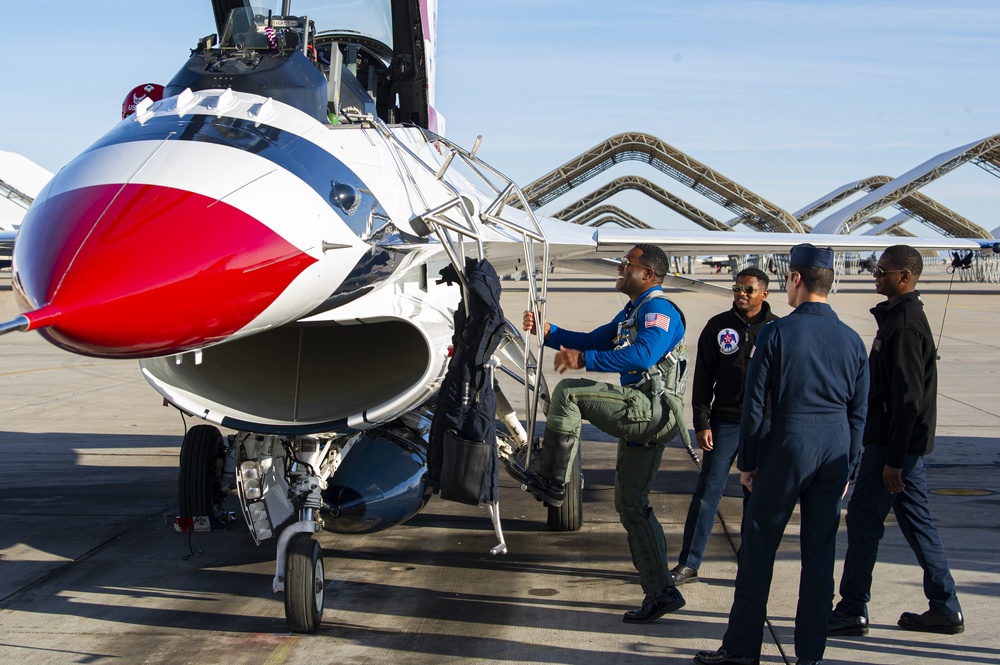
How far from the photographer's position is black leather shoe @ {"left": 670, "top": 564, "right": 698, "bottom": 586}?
5465 mm

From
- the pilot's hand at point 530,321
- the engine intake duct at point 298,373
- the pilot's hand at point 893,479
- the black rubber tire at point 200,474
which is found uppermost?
the pilot's hand at point 530,321

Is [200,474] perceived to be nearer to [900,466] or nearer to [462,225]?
[462,225]

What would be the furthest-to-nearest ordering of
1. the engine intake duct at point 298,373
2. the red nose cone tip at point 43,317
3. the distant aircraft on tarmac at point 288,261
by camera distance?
the engine intake duct at point 298,373
the distant aircraft on tarmac at point 288,261
the red nose cone tip at point 43,317

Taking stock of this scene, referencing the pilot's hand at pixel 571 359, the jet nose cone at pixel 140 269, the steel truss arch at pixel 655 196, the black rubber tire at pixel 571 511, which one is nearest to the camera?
the jet nose cone at pixel 140 269

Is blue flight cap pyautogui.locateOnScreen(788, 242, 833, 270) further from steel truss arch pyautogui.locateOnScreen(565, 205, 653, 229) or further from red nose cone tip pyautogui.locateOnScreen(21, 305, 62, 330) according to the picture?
steel truss arch pyautogui.locateOnScreen(565, 205, 653, 229)

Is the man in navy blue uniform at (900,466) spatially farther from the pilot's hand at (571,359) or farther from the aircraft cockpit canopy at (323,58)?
the aircraft cockpit canopy at (323,58)

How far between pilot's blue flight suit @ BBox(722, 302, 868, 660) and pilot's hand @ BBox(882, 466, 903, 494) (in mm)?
581

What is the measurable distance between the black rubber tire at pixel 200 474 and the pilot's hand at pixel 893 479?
403 cm

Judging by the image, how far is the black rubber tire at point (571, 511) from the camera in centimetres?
658

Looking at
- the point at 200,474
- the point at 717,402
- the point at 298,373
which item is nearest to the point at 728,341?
the point at 717,402

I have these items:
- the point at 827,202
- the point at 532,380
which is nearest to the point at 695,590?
the point at 532,380

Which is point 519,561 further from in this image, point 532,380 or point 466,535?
point 532,380

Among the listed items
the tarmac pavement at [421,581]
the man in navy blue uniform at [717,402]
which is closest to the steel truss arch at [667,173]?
the tarmac pavement at [421,581]

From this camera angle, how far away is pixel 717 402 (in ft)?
18.5
